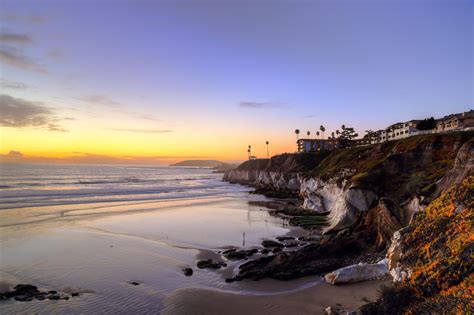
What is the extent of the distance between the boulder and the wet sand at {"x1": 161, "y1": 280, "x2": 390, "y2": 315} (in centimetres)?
37

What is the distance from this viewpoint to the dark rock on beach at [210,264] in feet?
71.4

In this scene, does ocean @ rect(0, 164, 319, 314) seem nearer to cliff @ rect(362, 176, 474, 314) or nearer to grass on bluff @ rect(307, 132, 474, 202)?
cliff @ rect(362, 176, 474, 314)

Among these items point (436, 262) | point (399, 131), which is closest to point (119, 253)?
point (436, 262)


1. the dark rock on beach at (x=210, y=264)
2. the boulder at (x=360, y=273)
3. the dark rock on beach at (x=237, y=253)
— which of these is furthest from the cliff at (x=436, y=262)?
the dark rock on beach at (x=237, y=253)

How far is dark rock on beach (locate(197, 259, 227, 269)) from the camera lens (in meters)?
21.8

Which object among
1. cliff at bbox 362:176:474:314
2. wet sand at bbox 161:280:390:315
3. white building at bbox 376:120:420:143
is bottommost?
wet sand at bbox 161:280:390:315

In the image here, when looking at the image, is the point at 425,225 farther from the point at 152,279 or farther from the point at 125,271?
the point at 125,271

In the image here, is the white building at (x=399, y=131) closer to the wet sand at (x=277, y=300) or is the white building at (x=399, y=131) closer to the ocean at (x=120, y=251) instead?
the ocean at (x=120, y=251)

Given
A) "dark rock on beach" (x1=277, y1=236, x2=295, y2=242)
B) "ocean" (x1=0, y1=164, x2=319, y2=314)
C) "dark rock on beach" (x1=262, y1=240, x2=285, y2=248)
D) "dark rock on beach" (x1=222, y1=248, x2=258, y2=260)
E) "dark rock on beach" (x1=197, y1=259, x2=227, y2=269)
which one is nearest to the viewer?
"ocean" (x1=0, y1=164, x2=319, y2=314)

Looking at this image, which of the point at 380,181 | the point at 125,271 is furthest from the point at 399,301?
the point at 380,181

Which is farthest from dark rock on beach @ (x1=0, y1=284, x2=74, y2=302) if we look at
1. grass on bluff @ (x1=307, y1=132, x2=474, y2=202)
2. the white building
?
the white building

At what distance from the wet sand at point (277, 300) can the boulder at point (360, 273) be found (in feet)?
1.20

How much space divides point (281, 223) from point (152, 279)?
21.2 m

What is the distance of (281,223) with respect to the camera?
37.8 m
